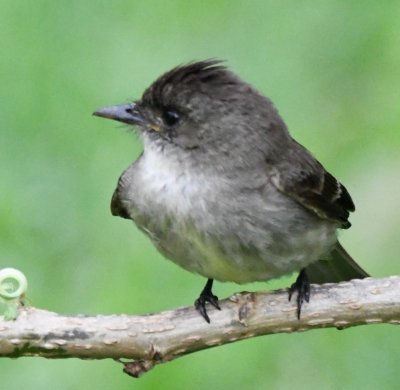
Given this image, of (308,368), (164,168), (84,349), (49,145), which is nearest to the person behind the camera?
(84,349)

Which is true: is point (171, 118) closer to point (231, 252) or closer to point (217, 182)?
point (217, 182)

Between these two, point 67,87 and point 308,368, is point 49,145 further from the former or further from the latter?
point 308,368

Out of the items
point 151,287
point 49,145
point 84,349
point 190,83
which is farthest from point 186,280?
point 84,349

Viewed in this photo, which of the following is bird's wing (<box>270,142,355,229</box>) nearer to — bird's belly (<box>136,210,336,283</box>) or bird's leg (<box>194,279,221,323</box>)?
bird's belly (<box>136,210,336,283</box>)

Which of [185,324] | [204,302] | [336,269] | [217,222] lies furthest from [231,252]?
[336,269]

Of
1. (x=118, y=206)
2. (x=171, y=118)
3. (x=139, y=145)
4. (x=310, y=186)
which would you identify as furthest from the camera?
(x=139, y=145)

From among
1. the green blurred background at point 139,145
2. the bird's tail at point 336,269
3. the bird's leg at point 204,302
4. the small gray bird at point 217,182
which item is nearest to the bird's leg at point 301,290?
the small gray bird at point 217,182

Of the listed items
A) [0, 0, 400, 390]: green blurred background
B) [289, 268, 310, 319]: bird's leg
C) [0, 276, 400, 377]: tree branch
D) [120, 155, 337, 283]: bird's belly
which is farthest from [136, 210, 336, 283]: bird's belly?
[0, 0, 400, 390]: green blurred background
